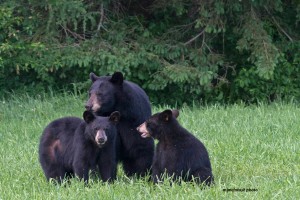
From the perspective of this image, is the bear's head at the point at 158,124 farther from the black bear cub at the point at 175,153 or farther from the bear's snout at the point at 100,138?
the bear's snout at the point at 100,138

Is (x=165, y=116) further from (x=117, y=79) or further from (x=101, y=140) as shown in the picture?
(x=117, y=79)

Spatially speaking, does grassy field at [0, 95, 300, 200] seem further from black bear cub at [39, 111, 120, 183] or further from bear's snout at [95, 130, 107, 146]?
bear's snout at [95, 130, 107, 146]

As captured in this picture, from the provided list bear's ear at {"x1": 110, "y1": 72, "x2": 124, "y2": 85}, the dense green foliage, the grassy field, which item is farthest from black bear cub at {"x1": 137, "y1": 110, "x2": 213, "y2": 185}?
the dense green foliage

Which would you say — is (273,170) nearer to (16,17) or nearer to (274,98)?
(16,17)

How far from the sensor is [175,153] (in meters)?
7.70

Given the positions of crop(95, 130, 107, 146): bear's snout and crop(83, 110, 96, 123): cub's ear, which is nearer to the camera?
crop(95, 130, 107, 146): bear's snout

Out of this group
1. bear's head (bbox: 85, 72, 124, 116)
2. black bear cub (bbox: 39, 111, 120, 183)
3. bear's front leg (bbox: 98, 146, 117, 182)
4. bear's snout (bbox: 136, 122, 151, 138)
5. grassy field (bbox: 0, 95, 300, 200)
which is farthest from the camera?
bear's head (bbox: 85, 72, 124, 116)

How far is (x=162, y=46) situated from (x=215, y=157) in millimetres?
8132

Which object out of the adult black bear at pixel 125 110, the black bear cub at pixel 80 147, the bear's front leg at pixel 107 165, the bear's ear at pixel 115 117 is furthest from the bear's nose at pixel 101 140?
the adult black bear at pixel 125 110

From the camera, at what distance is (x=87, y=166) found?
7.71 m

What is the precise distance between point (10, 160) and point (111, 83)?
1.82 meters

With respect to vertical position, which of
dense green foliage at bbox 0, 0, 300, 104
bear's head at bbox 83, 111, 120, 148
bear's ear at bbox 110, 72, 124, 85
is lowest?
dense green foliage at bbox 0, 0, 300, 104

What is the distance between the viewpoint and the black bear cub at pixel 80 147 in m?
7.70

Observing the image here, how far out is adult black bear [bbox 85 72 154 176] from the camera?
8352mm
